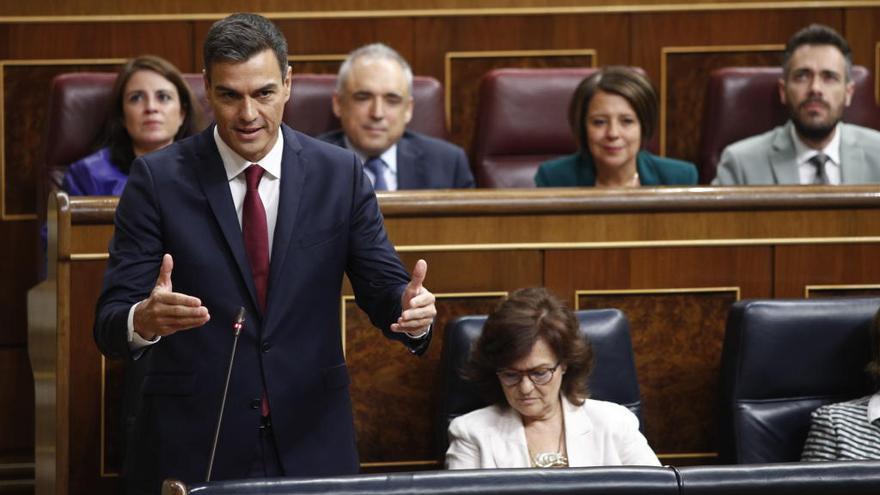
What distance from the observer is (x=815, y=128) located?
1.64 m

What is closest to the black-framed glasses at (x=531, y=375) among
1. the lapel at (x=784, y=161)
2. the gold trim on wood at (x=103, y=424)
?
the gold trim on wood at (x=103, y=424)

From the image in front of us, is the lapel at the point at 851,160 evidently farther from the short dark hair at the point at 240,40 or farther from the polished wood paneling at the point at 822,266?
the short dark hair at the point at 240,40

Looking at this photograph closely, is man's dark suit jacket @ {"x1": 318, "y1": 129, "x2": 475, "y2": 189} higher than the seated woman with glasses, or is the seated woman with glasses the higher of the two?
man's dark suit jacket @ {"x1": 318, "y1": 129, "x2": 475, "y2": 189}

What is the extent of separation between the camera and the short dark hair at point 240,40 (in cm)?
92

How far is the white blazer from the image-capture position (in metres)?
1.13

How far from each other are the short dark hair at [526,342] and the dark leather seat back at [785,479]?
0.40 m

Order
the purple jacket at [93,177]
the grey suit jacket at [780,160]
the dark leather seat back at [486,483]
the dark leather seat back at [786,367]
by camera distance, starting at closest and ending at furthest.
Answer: the dark leather seat back at [486,483] → the dark leather seat back at [786,367] → the purple jacket at [93,177] → the grey suit jacket at [780,160]

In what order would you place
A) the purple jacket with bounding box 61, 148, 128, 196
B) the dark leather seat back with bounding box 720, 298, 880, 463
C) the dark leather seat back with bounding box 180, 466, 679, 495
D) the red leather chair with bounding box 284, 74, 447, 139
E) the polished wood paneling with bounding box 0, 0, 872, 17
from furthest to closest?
the polished wood paneling with bounding box 0, 0, 872, 17
the red leather chair with bounding box 284, 74, 447, 139
the purple jacket with bounding box 61, 148, 128, 196
the dark leather seat back with bounding box 720, 298, 880, 463
the dark leather seat back with bounding box 180, 466, 679, 495

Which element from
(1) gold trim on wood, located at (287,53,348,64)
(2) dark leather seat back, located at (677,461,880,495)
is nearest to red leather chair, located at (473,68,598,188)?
(1) gold trim on wood, located at (287,53,348,64)

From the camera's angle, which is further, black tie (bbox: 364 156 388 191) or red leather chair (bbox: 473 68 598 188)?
red leather chair (bbox: 473 68 598 188)

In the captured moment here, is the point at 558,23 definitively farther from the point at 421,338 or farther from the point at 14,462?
the point at 421,338

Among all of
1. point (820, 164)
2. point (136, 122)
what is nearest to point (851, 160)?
point (820, 164)

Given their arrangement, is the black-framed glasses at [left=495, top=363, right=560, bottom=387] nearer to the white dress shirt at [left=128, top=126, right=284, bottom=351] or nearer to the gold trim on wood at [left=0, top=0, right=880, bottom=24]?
the white dress shirt at [left=128, top=126, right=284, bottom=351]

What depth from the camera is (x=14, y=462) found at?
1.51m
